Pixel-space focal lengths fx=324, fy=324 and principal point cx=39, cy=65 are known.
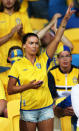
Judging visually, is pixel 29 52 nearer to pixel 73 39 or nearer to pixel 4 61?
pixel 4 61

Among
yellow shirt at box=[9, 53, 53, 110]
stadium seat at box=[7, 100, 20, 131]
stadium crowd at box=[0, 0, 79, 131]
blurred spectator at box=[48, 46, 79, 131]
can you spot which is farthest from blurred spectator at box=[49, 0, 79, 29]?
stadium seat at box=[7, 100, 20, 131]

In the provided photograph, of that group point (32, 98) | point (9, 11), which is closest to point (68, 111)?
point (32, 98)

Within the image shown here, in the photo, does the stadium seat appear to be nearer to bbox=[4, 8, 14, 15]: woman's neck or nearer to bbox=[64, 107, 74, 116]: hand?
bbox=[64, 107, 74, 116]: hand

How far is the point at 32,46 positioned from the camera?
2521 millimetres

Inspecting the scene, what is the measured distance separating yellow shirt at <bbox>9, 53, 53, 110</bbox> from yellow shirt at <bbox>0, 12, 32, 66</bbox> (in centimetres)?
101

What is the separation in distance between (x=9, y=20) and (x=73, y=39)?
1.01 m

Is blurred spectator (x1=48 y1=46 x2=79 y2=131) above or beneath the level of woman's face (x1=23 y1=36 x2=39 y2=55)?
beneath

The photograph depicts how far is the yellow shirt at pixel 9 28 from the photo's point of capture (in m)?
3.47

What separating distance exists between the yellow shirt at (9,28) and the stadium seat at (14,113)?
103 centimetres

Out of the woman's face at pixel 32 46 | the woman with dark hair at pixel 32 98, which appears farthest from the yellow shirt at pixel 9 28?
the woman with dark hair at pixel 32 98

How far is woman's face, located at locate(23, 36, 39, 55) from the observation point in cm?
252

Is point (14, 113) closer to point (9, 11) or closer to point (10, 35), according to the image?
point (10, 35)

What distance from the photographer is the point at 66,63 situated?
3256mm

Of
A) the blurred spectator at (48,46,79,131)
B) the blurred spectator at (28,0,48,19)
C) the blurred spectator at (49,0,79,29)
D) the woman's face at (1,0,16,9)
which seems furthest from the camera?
the blurred spectator at (28,0,48,19)
